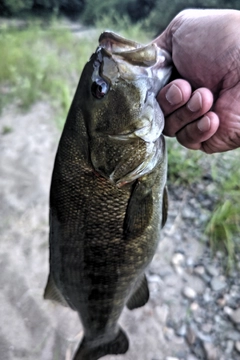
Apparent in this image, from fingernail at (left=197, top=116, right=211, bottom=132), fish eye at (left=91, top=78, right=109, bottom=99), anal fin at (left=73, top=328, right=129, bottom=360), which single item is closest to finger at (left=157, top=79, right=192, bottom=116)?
fingernail at (left=197, top=116, right=211, bottom=132)

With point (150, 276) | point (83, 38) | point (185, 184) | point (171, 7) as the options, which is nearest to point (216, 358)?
point (150, 276)

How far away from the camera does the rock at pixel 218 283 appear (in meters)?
2.92

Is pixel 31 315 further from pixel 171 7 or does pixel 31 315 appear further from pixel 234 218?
pixel 171 7

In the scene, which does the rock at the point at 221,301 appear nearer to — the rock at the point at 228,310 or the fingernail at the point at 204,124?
the rock at the point at 228,310

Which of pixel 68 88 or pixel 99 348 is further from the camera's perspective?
pixel 68 88

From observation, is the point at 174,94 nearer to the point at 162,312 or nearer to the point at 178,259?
the point at 162,312

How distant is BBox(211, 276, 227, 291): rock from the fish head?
1.89 metres

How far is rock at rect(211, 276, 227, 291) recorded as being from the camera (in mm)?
2923

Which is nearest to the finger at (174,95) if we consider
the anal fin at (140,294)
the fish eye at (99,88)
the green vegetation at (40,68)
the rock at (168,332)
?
the fish eye at (99,88)

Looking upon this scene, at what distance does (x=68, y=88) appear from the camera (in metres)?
5.65

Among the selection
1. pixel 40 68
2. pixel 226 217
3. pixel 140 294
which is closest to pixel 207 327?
pixel 226 217

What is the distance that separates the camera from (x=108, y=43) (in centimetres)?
119

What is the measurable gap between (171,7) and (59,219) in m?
8.22

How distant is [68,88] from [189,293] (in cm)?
385
